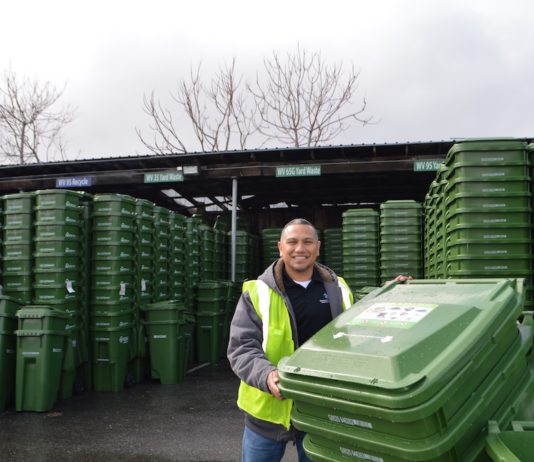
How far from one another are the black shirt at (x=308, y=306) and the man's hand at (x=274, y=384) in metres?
0.40

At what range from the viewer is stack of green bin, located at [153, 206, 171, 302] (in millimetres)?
8437

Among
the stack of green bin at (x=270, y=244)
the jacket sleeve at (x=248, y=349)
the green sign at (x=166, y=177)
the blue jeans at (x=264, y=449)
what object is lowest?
the blue jeans at (x=264, y=449)

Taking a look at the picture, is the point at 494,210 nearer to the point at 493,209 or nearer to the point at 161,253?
the point at 493,209

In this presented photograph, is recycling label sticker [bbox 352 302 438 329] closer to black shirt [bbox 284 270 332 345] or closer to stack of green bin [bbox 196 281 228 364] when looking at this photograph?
black shirt [bbox 284 270 332 345]

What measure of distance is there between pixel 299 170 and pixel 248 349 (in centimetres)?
856

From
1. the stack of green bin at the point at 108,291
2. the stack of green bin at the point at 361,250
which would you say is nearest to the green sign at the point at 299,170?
the stack of green bin at the point at 361,250

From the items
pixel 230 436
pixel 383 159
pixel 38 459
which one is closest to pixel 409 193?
pixel 383 159

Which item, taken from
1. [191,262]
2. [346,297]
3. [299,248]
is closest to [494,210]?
[346,297]

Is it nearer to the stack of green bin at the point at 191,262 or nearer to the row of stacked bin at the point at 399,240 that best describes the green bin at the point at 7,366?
the stack of green bin at the point at 191,262

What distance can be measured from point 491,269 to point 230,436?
9.82 feet

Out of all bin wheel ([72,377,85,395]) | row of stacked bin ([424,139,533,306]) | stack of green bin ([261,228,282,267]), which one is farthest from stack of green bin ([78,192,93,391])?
stack of green bin ([261,228,282,267])

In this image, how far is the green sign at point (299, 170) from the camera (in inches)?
430

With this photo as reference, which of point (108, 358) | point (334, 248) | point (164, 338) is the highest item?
point (334, 248)

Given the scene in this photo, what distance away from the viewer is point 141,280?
7.92m
